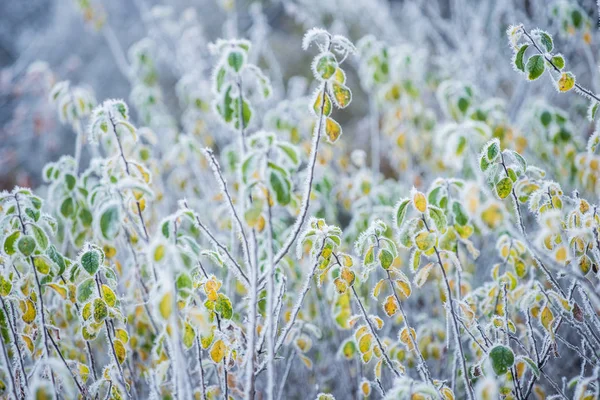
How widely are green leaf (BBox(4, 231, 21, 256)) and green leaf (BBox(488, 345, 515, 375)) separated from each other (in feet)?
4.72

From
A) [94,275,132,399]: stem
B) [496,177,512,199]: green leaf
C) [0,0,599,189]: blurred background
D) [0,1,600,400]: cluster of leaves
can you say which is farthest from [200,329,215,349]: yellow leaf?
[0,0,599,189]: blurred background

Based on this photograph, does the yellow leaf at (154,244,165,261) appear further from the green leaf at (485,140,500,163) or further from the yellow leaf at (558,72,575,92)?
the yellow leaf at (558,72,575,92)

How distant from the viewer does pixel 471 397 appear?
1.35 meters

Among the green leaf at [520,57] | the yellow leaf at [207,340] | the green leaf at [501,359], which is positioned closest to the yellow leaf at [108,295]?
the yellow leaf at [207,340]

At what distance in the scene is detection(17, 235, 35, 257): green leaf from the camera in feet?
4.30

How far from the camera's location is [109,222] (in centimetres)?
113

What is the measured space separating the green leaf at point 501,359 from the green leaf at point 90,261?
3.97ft

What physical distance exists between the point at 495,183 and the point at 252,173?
0.79 metres

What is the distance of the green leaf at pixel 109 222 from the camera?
1123 mm

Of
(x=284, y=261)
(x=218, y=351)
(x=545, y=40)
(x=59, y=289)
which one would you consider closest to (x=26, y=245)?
(x=59, y=289)

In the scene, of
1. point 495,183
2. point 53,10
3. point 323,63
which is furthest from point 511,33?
A: point 53,10

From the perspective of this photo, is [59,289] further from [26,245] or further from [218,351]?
[218,351]

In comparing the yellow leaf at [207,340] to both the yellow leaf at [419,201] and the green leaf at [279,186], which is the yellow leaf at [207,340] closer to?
the green leaf at [279,186]

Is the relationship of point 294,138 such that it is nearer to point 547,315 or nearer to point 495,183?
point 495,183
